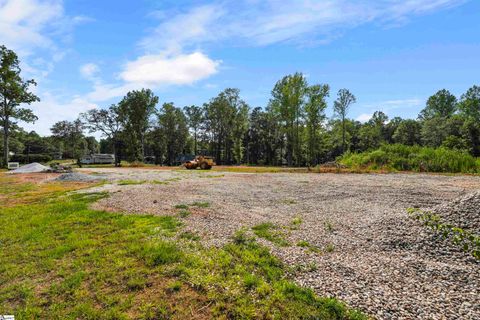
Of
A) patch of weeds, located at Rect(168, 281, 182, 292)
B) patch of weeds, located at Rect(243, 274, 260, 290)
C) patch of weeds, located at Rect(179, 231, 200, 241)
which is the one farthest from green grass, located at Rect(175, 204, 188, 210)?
patch of weeds, located at Rect(243, 274, 260, 290)

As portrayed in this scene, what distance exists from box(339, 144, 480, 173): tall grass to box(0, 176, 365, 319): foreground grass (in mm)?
21843

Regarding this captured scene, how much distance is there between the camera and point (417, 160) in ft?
75.5

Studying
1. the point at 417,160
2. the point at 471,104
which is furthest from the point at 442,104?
the point at 417,160

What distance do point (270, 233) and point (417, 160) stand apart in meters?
21.6

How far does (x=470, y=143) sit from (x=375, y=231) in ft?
182

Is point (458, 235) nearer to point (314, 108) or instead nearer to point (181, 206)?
point (181, 206)

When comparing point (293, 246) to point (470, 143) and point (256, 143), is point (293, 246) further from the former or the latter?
point (256, 143)

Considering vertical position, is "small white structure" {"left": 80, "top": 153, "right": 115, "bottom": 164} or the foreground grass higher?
"small white structure" {"left": 80, "top": 153, "right": 115, "bottom": 164}

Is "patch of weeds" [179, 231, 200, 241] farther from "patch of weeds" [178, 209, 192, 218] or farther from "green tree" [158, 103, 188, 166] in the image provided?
"green tree" [158, 103, 188, 166]

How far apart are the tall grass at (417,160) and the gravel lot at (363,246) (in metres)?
12.5

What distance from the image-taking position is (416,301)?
3.77 meters

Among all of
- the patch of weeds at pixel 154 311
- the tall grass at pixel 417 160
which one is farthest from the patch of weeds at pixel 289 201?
the tall grass at pixel 417 160

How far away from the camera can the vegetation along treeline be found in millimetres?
47688

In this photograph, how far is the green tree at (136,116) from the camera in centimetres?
5225
